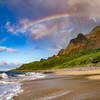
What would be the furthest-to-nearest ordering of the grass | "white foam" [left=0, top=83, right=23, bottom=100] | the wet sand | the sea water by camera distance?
the grass, the sea water, "white foam" [left=0, top=83, right=23, bottom=100], the wet sand

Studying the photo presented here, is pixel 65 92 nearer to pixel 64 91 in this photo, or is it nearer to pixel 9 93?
pixel 64 91

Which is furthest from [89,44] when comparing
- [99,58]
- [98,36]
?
[99,58]

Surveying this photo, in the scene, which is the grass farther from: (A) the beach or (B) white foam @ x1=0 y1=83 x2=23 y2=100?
(B) white foam @ x1=0 y1=83 x2=23 y2=100

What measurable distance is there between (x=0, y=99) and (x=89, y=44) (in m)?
202

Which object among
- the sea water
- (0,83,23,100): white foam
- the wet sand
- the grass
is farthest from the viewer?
the grass

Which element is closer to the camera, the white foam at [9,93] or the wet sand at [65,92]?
the wet sand at [65,92]

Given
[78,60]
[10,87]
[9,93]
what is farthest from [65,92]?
[78,60]

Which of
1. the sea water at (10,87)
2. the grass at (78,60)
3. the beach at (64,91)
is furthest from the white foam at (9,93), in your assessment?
the grass at (78,60)

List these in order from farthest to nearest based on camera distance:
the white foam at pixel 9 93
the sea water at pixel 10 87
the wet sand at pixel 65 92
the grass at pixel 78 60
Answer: the grass at pixel 78 60, the sea water at pixel 10 87, the white foam at pixel 9 93, the wet sand at pixel 65 92

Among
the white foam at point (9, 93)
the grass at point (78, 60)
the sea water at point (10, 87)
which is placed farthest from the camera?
the grass at point (78, 60)

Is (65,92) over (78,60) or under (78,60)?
under

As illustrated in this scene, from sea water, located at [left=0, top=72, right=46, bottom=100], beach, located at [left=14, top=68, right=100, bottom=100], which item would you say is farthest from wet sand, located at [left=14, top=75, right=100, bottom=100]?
sea water, located at [left=0, top=72, right=46, bottom=100]

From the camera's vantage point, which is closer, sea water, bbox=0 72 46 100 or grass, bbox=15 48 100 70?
sea water, bbox=0 72 46 100

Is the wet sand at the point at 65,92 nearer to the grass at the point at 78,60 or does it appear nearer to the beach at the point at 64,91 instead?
the beach at the point at 64,91
